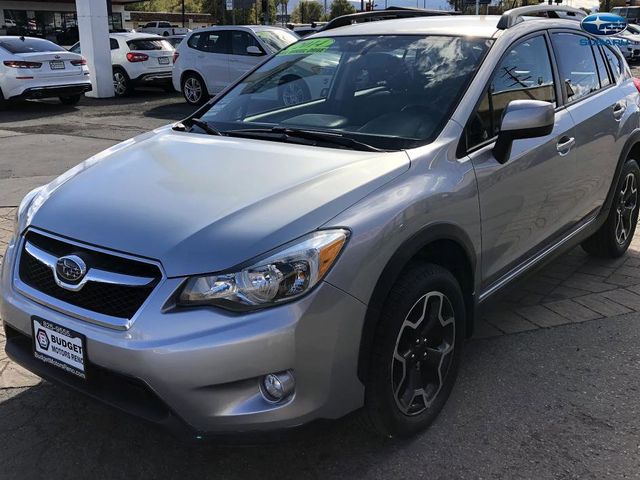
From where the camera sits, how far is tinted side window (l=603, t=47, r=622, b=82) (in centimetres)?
467

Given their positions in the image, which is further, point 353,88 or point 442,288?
point 353,88

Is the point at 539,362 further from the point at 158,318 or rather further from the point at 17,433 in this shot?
the point at 17,433

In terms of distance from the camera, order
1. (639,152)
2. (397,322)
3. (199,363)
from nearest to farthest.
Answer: (199,363) → (397,322) → (639,152)

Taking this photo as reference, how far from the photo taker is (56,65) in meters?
13.2

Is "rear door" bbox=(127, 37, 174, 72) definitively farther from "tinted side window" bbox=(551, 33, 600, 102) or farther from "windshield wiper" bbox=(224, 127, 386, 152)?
"windshield wiper" bbox=(224, 127, 386, 152)

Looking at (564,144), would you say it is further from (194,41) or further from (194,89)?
(194,41)

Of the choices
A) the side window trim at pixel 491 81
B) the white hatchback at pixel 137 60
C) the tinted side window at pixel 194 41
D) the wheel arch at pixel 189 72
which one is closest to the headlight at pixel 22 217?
the side window trim at pixel 491 81

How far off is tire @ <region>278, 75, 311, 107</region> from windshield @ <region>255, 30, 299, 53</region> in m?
9.72

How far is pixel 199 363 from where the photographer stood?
2.11 meters

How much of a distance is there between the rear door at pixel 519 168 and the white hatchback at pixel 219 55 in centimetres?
1000

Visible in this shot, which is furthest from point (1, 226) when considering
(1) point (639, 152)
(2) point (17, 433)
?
(1) point (639, 152)

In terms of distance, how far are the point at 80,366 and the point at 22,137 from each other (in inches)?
356

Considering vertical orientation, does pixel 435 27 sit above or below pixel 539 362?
above

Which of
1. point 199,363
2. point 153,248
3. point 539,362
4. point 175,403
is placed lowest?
point 539,362
